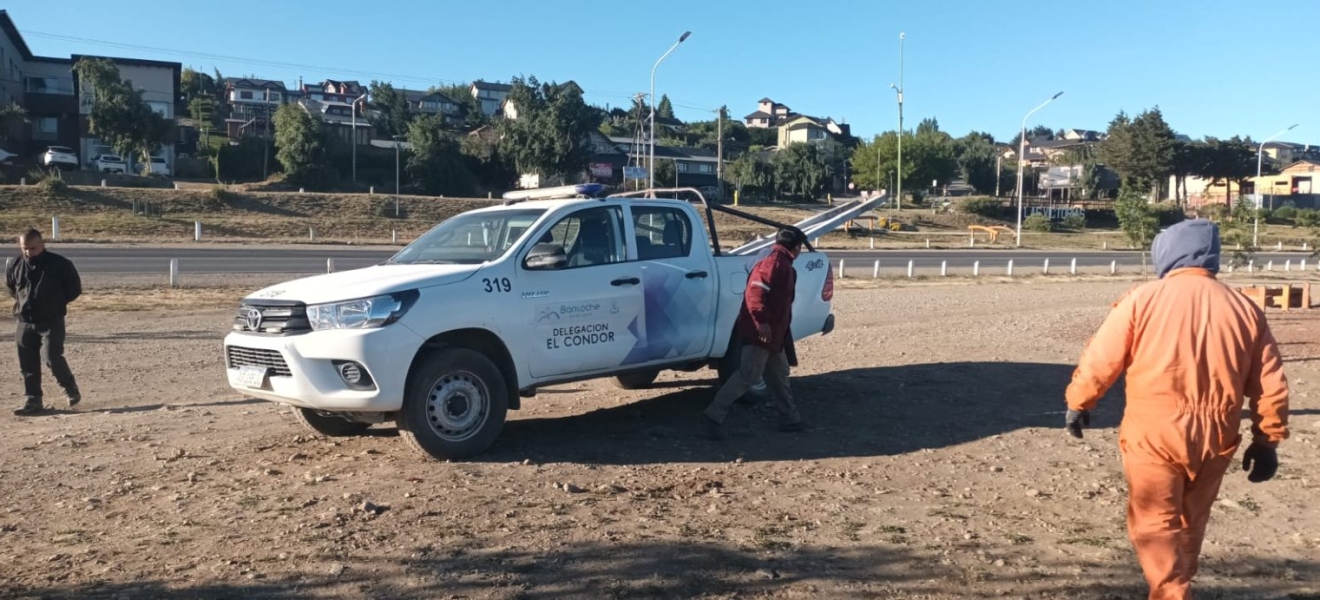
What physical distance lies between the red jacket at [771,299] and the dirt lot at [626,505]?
84cm

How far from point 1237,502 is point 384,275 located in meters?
5.64

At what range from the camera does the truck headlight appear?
6734mm

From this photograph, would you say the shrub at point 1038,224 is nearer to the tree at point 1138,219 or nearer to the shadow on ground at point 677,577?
the tree at point 1138,219

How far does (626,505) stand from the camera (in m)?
6.17

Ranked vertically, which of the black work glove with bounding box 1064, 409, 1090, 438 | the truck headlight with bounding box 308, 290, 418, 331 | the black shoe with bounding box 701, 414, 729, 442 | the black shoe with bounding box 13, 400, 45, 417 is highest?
the truck headlight with bounding box 308, 290, 418, 331

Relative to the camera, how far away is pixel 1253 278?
3550 cm

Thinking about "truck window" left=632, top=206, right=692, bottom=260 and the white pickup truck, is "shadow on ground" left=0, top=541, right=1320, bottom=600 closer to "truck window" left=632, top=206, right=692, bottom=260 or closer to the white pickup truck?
the white pickup truck

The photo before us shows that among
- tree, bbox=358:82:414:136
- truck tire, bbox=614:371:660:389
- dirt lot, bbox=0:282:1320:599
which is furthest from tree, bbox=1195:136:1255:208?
truck tire, bbox=614:371:660:389

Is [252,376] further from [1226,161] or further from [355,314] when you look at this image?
[1226,161]

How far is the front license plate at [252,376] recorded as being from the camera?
7.06 meters

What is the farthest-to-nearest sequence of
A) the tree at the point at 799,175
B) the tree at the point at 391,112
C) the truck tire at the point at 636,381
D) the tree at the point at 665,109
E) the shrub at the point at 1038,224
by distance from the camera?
the tree at the point at 665,109
the tree at the point at 391,112
the tree at the point at 799,175
the shrub at the point at 1038,224
the truck tire at the point at 636,381

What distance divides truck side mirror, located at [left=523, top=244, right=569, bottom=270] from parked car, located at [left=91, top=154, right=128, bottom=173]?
2507 inches

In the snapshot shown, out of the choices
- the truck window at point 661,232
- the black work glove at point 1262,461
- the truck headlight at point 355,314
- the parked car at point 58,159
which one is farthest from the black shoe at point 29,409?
the parked car at point 58,159

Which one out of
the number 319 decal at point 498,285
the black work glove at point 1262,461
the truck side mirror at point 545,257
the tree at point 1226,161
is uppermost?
the tree at point 1226,161
